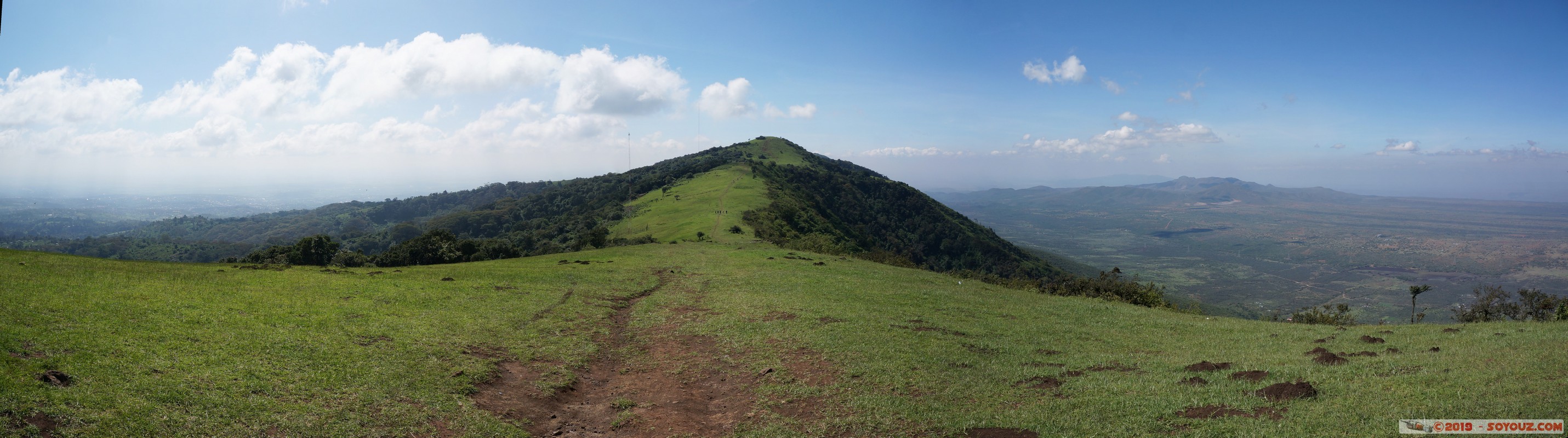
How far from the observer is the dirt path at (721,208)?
71838mm

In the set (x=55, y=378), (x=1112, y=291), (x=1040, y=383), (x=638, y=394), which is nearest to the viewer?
(x=55, y=378)

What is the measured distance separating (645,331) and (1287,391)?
19.1 meters

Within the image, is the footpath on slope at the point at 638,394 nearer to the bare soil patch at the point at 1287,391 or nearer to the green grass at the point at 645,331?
the green grass at the point at 645,331

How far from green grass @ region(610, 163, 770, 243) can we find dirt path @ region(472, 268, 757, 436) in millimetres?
44815

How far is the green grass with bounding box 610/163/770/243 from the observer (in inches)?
2864

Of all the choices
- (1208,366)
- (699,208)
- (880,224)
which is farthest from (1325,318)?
(880,224)

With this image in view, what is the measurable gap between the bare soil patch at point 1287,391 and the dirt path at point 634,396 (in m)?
10.8

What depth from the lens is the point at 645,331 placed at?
866 inches

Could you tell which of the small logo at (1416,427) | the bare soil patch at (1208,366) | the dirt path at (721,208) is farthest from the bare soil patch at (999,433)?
the dirt path at (721,208)

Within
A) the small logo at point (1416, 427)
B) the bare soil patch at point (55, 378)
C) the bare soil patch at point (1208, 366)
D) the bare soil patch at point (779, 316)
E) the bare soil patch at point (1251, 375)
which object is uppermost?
the bare soil patch at point (55, 378)

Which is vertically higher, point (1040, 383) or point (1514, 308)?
point (1040, 383)

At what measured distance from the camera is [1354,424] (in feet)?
29.3

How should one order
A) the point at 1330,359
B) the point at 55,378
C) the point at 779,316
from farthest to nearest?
the point at 779,316, the point at 1330,359, the point at 55,378

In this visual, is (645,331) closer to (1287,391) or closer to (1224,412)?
(1224,412)
